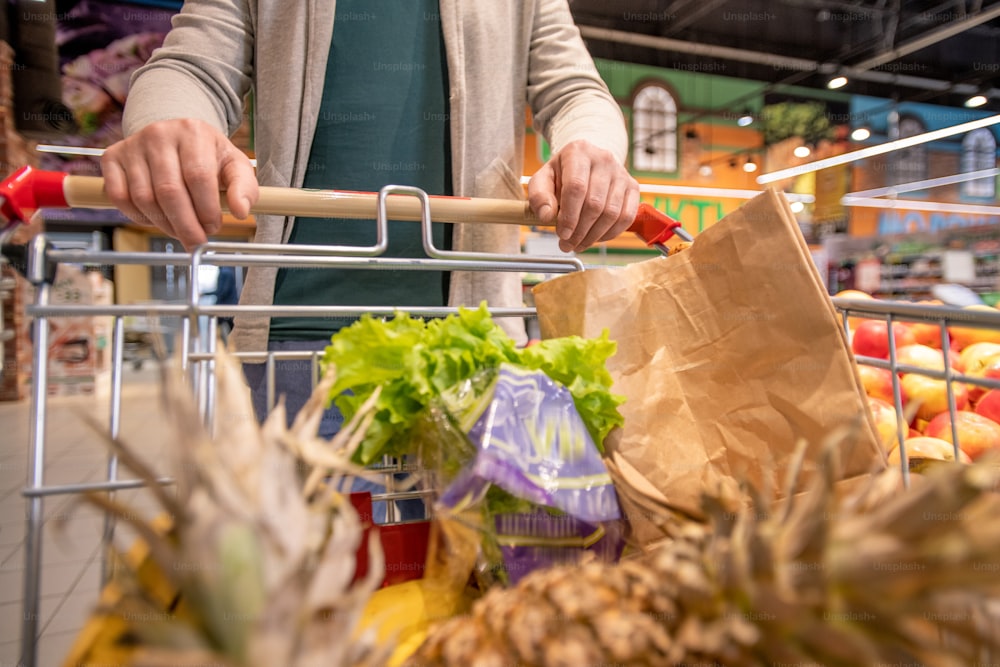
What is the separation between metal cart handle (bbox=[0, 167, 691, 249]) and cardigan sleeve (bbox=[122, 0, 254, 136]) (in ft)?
0.56

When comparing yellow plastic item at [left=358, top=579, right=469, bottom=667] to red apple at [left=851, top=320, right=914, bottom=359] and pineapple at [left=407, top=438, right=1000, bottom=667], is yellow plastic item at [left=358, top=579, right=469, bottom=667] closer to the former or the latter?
pineapple at [left=407, top=438, right=1000, bottom=667]

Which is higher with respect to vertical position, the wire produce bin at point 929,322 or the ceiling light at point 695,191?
the ceiling light at point 695,191

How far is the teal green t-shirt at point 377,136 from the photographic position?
51.5 inches

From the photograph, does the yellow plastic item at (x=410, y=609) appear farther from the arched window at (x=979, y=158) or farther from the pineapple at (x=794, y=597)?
the arched window at (x=979, y=158)

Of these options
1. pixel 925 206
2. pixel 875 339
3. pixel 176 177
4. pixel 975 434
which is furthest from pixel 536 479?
pixel 925 206

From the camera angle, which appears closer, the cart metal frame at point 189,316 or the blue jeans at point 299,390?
the cart metal frame at point 189,316

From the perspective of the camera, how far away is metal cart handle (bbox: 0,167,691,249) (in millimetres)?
784

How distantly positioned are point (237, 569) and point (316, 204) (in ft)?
2.06

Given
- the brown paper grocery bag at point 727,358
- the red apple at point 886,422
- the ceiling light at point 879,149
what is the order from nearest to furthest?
the brown paper grocery bag at point 727,358, the red apple at point 886,422, the ceiling light at point 879,149

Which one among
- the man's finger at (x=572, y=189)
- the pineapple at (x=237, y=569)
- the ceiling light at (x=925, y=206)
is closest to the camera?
the pineapple at (x=237, y=569)

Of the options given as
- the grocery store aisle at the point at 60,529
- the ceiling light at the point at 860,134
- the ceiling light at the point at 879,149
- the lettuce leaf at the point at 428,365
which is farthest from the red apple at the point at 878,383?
the ceiling light at the point at 860,134

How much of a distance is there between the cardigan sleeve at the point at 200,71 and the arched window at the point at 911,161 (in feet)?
43.8

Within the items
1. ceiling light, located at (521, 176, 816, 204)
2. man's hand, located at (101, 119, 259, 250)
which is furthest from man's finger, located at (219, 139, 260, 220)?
ceiling light, located at (521, 176, 816, 204)

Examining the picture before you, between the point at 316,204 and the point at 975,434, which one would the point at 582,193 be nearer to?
the point at 316,204
